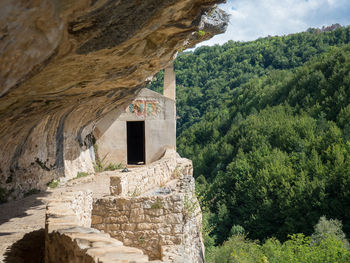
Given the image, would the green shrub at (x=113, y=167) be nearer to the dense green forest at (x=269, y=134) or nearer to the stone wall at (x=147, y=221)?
the dense green forest at (x=269, y=134)

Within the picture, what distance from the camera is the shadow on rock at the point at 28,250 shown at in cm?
498

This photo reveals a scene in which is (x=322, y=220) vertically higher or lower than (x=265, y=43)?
lower

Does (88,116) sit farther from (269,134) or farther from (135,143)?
(269,134)

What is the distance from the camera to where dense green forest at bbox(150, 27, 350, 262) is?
26.0 metres

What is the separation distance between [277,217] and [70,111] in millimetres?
19770

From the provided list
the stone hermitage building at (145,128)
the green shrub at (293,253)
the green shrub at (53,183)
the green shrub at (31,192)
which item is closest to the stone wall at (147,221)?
the green shrub at (31,192)

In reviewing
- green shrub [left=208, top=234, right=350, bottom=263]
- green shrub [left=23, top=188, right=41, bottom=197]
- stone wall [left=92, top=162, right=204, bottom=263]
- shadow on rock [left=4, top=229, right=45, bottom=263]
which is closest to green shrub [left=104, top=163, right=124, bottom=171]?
green shrub [left=23, top=188, right=41, bottom=197]

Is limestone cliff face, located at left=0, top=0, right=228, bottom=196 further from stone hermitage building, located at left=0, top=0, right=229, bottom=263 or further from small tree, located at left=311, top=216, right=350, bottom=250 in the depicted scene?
small tree, located at left=311, top=216, right=350, bottom=250

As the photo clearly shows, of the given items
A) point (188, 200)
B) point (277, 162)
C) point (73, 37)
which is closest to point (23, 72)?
point (73, 37)

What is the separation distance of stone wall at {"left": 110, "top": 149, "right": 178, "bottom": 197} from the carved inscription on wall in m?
2.85

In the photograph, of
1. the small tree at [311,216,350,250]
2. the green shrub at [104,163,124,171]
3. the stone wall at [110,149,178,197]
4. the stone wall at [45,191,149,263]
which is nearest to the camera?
the stone wall at [45,191,149,263]

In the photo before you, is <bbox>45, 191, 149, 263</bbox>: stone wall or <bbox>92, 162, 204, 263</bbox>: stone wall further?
<bbox>92, 162, 204, 263</bbox>: stone wall

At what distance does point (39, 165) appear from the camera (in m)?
10.2

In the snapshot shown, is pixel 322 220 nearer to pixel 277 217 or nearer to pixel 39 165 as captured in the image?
pixel 277 217
